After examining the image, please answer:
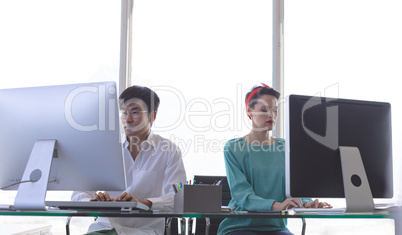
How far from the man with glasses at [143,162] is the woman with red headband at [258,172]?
288mm

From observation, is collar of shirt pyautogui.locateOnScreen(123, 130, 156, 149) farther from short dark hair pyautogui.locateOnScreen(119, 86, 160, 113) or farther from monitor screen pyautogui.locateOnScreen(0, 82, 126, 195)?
monitor screen pyautogui.locateOnScreen(0, 82, 126, 195)

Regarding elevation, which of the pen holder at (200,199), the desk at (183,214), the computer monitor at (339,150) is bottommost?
the desk at (183,214)

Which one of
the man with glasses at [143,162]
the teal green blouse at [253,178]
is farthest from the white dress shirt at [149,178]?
the teal green blouse at [253,178]

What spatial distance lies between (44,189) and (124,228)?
0.60 metres

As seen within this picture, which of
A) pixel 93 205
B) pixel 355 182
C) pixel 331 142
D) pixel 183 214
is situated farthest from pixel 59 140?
pixel 355 182

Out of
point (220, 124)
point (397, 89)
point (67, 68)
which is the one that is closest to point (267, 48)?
point (220, 124)

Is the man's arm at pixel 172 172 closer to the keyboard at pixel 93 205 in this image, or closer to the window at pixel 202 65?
the keyboard at pixel 93 205

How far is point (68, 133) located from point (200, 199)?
0.56 metres

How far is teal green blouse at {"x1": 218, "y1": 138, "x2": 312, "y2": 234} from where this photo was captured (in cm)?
222

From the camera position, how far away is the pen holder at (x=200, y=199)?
64.9 inches

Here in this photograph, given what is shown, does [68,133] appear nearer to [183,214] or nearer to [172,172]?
[183,214]

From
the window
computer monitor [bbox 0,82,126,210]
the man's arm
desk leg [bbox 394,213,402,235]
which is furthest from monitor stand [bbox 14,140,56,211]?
the window

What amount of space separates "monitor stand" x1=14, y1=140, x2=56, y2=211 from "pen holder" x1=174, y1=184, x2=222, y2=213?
51cm

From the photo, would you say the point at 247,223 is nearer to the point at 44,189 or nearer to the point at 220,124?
the point at 44,189
